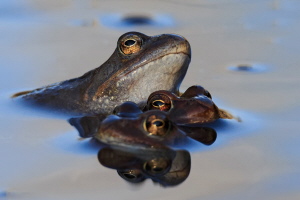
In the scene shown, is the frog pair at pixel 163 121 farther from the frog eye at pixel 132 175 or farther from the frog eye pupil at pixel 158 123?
the frog eye at pixel 132 175

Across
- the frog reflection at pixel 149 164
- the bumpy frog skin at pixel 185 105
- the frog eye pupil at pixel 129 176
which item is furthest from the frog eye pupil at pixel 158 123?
the frog eye pupil at pixel 129 176

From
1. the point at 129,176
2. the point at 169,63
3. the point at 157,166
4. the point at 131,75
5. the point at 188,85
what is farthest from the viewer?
the point at 188,85

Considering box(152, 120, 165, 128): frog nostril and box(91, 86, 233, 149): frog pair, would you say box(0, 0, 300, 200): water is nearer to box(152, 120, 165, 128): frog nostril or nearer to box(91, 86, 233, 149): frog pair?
box(91, 86, 233, 149): frog pair

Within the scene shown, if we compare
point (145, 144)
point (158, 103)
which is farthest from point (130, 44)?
point (145, 144)

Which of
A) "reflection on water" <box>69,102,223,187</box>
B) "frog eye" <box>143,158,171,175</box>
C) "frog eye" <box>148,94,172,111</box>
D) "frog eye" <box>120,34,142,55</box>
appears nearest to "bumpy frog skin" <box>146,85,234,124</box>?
"frog eye" <box>148,94,172,111</box>

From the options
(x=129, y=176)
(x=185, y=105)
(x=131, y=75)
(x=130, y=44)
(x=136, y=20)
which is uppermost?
(x=136, y=20)

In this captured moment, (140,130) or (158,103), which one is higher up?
(158,103)

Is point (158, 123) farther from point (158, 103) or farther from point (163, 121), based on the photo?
point (158, 103)
